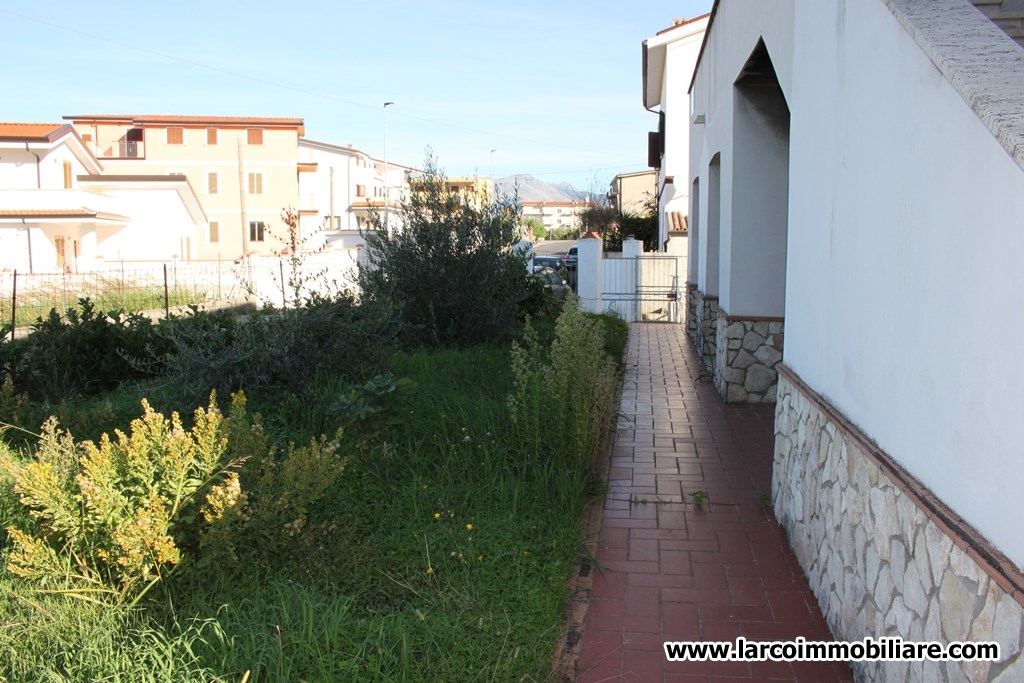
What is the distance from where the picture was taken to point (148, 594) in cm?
412

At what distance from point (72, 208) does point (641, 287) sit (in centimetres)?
2687

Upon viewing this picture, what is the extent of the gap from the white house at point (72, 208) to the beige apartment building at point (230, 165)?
12.4 meters

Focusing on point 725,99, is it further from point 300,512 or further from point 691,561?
point 300,512

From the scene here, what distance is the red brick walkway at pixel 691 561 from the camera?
13.1 ft

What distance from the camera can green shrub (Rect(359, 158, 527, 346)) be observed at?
36.7ft

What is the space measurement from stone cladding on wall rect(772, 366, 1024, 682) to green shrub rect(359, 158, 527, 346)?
6.20 m

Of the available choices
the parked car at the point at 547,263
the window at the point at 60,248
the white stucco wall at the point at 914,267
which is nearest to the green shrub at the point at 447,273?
the white stucco wall at the point at 914,267

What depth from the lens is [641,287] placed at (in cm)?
2095

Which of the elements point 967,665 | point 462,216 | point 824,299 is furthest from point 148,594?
point 462,216

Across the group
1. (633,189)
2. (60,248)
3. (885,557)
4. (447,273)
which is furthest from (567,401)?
(633,189)

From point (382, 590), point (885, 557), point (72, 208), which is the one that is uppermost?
point (72, 208)

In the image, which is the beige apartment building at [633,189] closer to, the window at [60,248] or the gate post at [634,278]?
the gate post at [634,278]

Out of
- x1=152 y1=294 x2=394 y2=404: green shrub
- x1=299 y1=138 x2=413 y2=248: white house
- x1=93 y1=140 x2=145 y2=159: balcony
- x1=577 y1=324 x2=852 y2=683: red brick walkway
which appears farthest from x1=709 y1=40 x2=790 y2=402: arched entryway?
x1=93 y1=140 x2=145 y2=159: balcony

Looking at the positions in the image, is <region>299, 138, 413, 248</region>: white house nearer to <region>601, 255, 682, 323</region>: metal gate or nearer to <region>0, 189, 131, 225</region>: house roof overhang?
<region>0, 189, 131, 225</region>: house roof overhang
